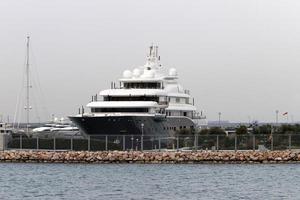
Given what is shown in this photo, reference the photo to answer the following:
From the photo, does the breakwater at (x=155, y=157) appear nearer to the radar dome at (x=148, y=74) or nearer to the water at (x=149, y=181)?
the water at (x=149, y=181)

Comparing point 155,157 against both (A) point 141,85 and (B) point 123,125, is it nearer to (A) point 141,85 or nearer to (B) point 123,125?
(B) point 123,125

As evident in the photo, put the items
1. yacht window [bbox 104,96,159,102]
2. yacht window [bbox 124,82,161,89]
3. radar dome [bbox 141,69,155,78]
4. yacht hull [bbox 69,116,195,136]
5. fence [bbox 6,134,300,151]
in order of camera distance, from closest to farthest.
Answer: fence [bbox 6,134,300,151], yacht hull [bbox 69,116,195,136], yacht window [bbox 104,96,159,102], yacht window [bbox 124,82,161,89], radar dome [bbox 141,69,155,78]

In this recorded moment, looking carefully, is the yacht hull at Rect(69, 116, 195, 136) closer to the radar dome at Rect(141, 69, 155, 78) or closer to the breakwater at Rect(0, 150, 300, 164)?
the radar dome at Rect(141, 69, 155, 78)

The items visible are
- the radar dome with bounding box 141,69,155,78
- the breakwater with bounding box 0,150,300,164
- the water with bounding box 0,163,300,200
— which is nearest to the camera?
the water with bounding box 0,163,300,200

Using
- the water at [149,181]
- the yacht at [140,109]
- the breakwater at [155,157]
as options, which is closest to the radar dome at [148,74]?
the yacht at [140,109]

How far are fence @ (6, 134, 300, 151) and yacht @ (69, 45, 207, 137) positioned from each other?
579 cm

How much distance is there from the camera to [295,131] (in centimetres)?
7275

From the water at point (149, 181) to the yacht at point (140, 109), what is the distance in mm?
15175

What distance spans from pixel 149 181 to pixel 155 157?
12.7 m

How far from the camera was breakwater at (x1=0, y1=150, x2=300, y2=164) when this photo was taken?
2345 inches

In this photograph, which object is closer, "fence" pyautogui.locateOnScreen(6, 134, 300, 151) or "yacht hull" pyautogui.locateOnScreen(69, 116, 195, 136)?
"fence" pyautogui.locateOnScreen(6, 134, 300, 151)

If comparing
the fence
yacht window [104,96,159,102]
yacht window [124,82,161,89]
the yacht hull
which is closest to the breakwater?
the fence

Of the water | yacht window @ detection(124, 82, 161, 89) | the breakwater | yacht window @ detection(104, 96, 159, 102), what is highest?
yacht window @ detection(124, 82, 161, 89)

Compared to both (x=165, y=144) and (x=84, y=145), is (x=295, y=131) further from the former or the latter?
(x=84, y=145)
